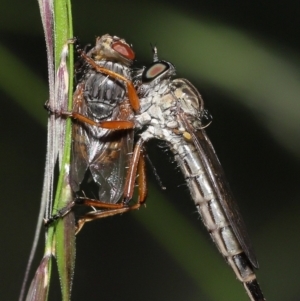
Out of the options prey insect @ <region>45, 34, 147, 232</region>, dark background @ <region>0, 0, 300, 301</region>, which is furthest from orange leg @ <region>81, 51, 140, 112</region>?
dark background @ <region>0, 0, 300, 301</region>

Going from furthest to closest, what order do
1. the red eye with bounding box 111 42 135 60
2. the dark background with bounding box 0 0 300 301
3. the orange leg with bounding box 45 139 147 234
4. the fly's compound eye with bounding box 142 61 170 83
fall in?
1. the dark background with bounding box 0 0 300 301
2. the fly's compound eye with bounding box 142 61 170 83
3. the orange leg with bounding box 45 139 147 234
4. the red eye with bounding box 111 42 135 60

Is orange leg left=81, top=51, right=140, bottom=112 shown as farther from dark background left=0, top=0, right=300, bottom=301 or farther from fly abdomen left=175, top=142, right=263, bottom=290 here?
dark background left=0, top=0, right=300, bottom=301

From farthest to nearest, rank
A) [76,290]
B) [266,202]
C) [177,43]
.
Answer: [266,202]
[76,290]
[177,43]

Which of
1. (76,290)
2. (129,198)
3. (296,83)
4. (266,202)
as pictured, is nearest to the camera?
(129,198)

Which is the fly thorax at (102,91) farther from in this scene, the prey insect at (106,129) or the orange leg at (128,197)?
the orange leg at (128,197)

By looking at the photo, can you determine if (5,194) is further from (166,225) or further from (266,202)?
(266,202)

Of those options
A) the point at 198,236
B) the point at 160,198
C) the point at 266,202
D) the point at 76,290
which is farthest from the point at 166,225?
the point at 266,202

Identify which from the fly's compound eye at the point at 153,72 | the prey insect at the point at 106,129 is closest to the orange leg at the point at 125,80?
the prey insect at the point at 106,129
